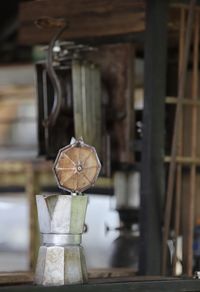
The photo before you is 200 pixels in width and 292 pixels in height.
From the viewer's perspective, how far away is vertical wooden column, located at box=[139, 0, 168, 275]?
368cm

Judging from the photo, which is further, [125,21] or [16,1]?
[16,1]

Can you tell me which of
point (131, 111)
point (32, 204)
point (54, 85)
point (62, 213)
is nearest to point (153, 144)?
point (131, 111)

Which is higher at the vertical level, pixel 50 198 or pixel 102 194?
pixel 50 198

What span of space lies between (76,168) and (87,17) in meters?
1.67

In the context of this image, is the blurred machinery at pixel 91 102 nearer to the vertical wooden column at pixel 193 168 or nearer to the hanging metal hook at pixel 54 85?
the hanging metal hook at pixel 54 85

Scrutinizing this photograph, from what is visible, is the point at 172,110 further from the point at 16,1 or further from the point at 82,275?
the point at 16,1

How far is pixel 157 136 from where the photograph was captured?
3719mm

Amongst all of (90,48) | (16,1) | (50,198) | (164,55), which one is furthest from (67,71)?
(16,1)

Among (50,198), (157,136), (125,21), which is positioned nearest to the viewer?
(50,198)

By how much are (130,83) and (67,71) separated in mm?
376

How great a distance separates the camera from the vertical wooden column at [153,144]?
12.1 ft

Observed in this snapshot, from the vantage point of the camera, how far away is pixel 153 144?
146 inches

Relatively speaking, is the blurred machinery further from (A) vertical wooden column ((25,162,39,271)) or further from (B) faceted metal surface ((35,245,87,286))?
(A) vertical wooden column ((25,162,39,271))

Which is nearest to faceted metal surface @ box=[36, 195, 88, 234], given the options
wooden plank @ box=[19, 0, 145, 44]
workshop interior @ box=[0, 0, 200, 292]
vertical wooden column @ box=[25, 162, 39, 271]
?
workshop interior @ box=[0, 0, 200, 292]
